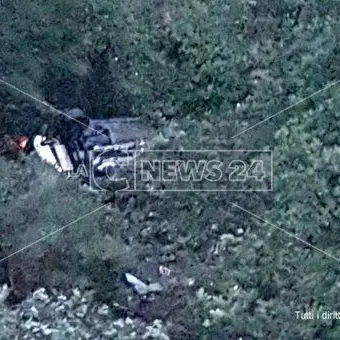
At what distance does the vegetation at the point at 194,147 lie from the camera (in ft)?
13.7

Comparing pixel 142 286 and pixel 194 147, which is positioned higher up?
pixel 194 147

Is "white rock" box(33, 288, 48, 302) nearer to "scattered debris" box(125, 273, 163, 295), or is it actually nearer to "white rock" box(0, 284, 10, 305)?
"white rock" box(0, 284, 10, 305)

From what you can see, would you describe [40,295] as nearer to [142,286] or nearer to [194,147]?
[142,286]

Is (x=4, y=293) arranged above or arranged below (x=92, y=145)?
below

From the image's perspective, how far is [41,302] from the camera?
414 centimetres

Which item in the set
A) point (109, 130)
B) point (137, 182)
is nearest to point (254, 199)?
point (137, 182)

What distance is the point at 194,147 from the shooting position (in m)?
4.23

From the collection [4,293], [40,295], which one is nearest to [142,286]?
[40,295]

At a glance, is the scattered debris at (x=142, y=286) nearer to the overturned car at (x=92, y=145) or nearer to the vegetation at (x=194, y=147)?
the vegetation at (x=194, y=147)

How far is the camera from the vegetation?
4.16 m

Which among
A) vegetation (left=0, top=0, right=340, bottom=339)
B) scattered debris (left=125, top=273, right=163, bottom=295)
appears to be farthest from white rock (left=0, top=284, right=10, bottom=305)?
scattered debris (left=125, top=273, right=163, bottom=295)

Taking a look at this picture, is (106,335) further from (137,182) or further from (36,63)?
(36,63)

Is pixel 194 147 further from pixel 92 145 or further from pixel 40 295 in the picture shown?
pixel 40 295

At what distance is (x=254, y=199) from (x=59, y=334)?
155cm
